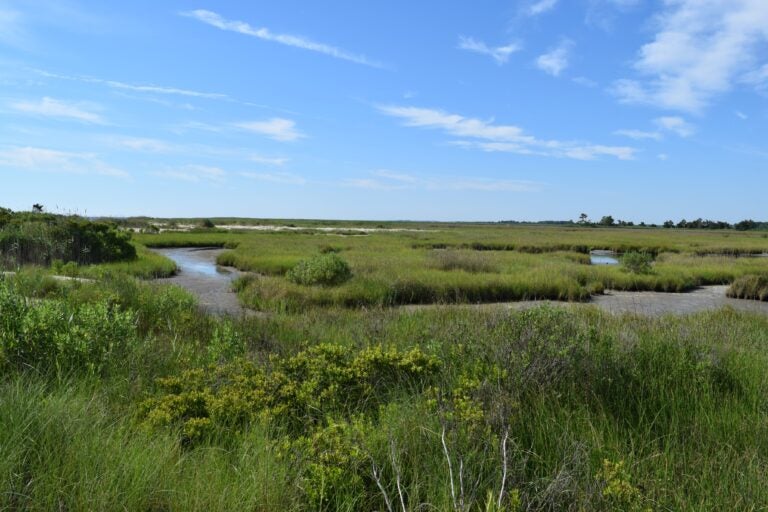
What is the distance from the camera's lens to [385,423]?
151 inches

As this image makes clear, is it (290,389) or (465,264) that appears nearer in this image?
(290,389)

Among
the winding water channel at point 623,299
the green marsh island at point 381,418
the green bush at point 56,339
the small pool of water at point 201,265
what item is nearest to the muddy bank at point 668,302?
the winding water channel at point 623,299

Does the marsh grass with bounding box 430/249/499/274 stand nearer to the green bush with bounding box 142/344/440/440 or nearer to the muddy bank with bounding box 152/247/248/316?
the muddy bank with bounding box 152/247/248/316

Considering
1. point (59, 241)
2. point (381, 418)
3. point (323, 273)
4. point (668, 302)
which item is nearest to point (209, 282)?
point (323, 273)

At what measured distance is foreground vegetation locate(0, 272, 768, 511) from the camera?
2.99 m

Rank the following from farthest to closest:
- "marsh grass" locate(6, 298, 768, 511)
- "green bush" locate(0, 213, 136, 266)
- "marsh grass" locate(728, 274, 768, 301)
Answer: "green bush" locate(0, 213, 136, 266)
"marsh grass" locate(728, 274, 768, 301)
"marsh grass" locate(6, 298, 768, 511)

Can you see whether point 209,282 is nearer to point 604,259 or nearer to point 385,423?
point 385,423

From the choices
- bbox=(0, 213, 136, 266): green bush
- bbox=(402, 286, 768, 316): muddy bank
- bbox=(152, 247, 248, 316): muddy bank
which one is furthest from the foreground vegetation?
bbox=(0, 213, 136, 266): green bush

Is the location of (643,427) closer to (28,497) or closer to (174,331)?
(28,497)

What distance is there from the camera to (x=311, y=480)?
3082 mm

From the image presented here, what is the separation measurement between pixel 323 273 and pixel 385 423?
13.4 metres

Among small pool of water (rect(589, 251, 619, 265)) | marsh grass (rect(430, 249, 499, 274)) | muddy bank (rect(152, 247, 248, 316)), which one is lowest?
muddy bank (rect(152, 247, 248, 316))

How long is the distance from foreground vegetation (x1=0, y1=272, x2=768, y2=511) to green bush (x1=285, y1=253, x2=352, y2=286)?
10617 mm

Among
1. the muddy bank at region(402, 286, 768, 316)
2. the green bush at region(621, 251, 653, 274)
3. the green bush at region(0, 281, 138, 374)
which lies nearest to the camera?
the green bush at region(0, 281, 138, 374)
